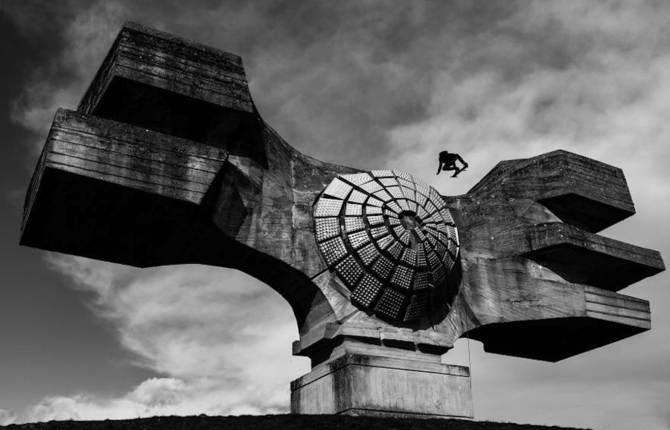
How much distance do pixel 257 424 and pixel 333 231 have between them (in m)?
5.16

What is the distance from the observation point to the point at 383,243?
50.8ft

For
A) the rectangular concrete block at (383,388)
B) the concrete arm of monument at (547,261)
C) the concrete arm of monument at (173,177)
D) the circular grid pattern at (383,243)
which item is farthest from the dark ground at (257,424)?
the concrete arm of monument at (547,261)

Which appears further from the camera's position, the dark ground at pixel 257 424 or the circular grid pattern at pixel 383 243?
the circular grid pattern at pixel 383 243

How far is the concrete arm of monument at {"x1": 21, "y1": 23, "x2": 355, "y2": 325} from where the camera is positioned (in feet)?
41.2

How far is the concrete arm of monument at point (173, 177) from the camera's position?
12.6 metres

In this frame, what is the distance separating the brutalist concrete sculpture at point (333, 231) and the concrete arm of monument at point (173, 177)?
0.03m

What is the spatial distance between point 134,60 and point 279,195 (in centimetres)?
419

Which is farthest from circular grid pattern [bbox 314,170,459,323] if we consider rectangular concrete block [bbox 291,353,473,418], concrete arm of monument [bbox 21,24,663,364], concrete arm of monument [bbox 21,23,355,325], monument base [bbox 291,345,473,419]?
rectangular concrete block [bbox 291,353,473,418]

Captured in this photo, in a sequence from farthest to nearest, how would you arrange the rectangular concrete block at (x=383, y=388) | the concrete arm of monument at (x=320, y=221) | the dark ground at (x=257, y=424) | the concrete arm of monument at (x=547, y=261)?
the concrete arm of monument at (x=547, y=261), the rectangular concrete block at (x=383, y=388), the concrete arm of monument at (x=320, y=221), the dark ground at (x=257, y=424)

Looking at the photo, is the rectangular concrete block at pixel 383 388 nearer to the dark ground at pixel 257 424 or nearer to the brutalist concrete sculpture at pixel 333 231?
the brutalist concrete sculpture at pixel 333 231

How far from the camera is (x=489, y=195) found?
18.8 m

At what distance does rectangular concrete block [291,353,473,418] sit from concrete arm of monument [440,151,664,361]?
1.49m

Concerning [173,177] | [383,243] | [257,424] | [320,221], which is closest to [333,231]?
[320,221]

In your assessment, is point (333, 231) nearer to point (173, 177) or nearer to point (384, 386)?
point (384, 386)
